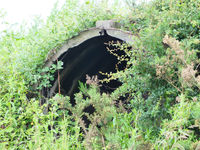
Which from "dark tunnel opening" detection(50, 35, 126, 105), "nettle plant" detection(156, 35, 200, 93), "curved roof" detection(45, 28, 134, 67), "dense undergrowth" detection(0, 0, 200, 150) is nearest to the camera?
"dense undergrowth" detection(0, 0, 200, 150)

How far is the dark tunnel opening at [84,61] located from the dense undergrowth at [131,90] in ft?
1.11

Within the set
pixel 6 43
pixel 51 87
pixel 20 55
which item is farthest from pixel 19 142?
pixel 6 43

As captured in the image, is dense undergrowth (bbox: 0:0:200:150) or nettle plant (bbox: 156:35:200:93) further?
nettle plant (bbox: 156:35:200:93)

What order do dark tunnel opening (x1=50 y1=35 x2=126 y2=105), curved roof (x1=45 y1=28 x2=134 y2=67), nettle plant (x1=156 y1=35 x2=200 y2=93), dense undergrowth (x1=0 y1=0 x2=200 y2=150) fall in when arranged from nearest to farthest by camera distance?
1. dense undergrowth (x1=0 y1=0 x2=200 y2=150)
2. nettle plant (x1=156 y1=35 x2=200 y2=93)
3. curved roof (x1=45 y1=28 x2=134 y2=67)
4. dark tunnel opening (x1=50 y1=35 x2=126 y2=105)

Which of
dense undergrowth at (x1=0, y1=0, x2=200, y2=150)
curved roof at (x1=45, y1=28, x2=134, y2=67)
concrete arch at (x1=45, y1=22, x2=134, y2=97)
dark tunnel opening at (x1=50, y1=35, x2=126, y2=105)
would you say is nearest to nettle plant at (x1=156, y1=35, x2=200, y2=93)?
dense undergrowth at (x1=0, y1=0, x2=200, y2=150)

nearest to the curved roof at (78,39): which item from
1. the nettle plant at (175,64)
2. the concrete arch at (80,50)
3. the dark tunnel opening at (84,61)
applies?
the concrete arch at (80,50)

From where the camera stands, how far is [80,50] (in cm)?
457

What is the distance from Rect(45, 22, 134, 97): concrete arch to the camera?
383cm

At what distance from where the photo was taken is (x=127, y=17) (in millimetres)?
4090

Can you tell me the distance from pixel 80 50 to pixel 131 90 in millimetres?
1455

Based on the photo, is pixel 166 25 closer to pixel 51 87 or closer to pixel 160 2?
pixel 160 2

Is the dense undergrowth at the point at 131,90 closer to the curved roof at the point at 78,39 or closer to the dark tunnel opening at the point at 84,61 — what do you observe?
the curved roof at the point at 78,39

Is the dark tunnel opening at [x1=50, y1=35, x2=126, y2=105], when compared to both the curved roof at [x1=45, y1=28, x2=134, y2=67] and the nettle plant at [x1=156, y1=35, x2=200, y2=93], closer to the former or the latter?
the curved roof at [x1=45, y1=28, x2=134, y2=67]

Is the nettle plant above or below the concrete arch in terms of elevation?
below
